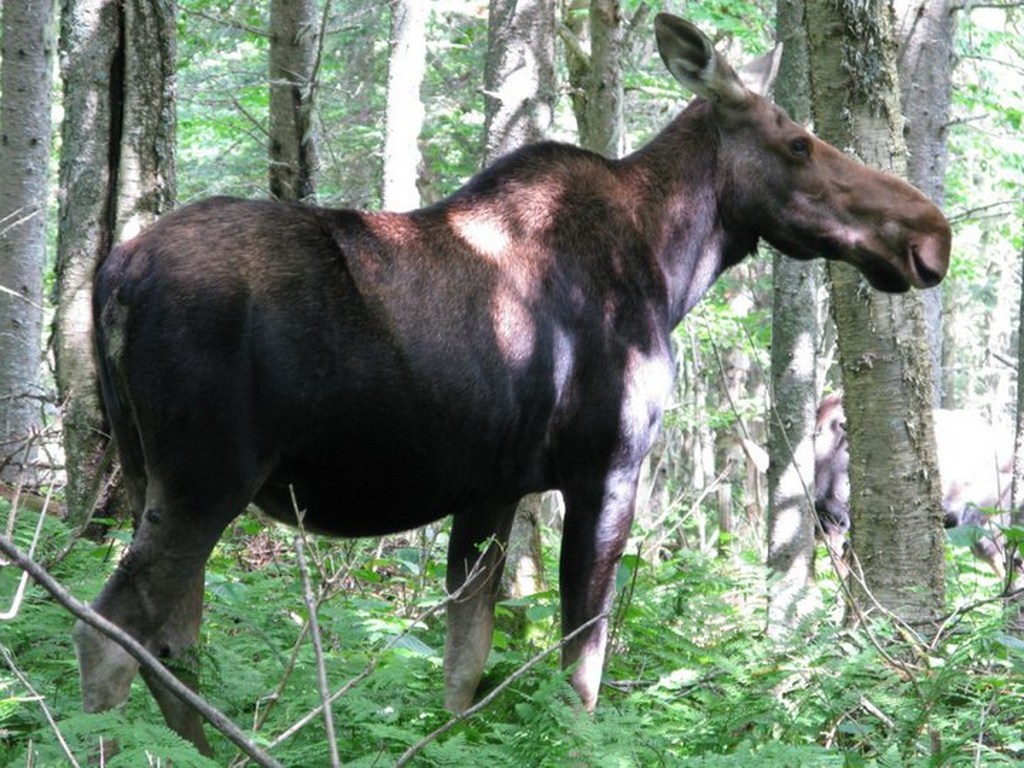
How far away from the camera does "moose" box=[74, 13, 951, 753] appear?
4.98 m

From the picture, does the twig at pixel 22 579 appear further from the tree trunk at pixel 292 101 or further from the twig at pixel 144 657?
the tree trunk at pixel 292 101

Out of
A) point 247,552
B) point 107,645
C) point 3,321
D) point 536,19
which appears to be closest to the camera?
point 107,645

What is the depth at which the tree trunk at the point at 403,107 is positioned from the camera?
9969mm

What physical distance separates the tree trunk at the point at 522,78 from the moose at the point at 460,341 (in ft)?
5.26

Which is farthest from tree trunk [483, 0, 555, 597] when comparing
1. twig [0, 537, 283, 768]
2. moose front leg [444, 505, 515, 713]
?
twig [0, 537, 283, 768]

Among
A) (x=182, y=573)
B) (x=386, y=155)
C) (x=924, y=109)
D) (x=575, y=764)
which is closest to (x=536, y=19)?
(x=386, y=155)

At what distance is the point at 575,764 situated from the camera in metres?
4.36

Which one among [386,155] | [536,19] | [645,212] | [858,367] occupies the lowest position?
[858,367]

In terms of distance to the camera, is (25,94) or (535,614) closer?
(535,614)

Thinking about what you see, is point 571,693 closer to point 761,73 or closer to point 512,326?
point 512,326

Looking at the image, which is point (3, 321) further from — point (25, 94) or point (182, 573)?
point (182, 573)

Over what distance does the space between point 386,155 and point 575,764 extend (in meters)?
6.54

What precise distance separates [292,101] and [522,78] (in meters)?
3.10

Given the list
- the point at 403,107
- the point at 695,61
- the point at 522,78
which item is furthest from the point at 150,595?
the point at 403,107
